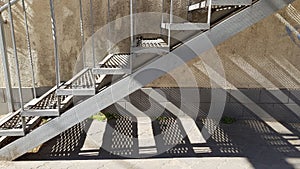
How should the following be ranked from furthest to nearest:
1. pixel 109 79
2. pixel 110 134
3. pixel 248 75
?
pixel 248 75 < pixel 110 134 < pixel 109 79

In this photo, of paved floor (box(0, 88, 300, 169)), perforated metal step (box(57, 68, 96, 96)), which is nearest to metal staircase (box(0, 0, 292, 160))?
perforated metal step (box(57, 68, 96, 96))

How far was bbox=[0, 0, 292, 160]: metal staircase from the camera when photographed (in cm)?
206

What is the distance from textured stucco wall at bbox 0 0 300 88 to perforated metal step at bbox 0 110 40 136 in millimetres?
864

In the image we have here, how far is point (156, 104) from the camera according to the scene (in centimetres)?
351

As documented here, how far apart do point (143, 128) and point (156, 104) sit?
1.47 feet

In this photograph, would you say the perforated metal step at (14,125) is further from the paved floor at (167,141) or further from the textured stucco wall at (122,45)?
the textured stucco wall at (122,45)

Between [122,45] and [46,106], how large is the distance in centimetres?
130

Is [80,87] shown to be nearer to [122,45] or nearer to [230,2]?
[122,45]

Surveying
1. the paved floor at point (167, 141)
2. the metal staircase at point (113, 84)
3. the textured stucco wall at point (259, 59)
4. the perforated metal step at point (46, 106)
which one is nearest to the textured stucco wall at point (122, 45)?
the textured stucco wall at point (259, 59)

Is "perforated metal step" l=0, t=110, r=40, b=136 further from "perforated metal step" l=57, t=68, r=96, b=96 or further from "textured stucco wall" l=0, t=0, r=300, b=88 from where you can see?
"textured stucco wall" l=0, t=0, r=300, b=88

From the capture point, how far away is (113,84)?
2230 millimetres

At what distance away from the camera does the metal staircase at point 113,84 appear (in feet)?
6.76

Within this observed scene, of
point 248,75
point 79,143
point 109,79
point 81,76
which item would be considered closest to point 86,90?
point 109,79

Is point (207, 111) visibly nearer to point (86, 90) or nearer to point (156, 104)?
point (156, 104)
